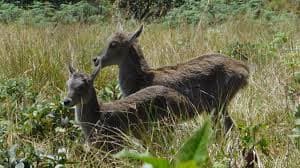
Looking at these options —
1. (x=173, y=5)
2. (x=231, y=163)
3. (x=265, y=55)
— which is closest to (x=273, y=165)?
(x=231, y=163)

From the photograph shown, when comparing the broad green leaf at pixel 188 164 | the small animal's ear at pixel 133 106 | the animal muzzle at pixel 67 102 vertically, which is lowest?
the small animal's ear at pixel 133 106

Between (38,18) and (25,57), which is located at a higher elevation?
(25,57)

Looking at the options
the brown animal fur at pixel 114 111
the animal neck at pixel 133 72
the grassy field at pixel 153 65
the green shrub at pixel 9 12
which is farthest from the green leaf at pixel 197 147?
the green shrub at pixel 9 12

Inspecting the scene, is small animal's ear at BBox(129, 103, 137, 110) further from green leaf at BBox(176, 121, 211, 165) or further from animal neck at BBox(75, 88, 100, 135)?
green leaf at BBox(176, 121, 211, 165)

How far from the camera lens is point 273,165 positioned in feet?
14.8

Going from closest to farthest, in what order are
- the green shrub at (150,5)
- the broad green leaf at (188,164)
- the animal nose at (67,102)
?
the broad green leaf at (188,164) < the animal nose at (67,102) < the green shrub at (150,5)

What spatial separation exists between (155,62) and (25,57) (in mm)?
1781

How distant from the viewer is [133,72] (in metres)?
7.41

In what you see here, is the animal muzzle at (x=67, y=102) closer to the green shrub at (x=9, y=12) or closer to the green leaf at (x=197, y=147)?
the green leaf at (x=197, y=147)

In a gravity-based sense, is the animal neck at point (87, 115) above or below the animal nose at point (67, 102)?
below

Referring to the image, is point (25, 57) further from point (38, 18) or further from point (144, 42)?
point (38, 18)

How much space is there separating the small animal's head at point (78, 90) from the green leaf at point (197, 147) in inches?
176

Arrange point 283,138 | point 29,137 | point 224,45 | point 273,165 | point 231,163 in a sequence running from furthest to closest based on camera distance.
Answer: point 224,45 < point 29,137 < point 283,138 < point 273,165 < point 231,163

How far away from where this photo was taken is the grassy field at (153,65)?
492 cm
